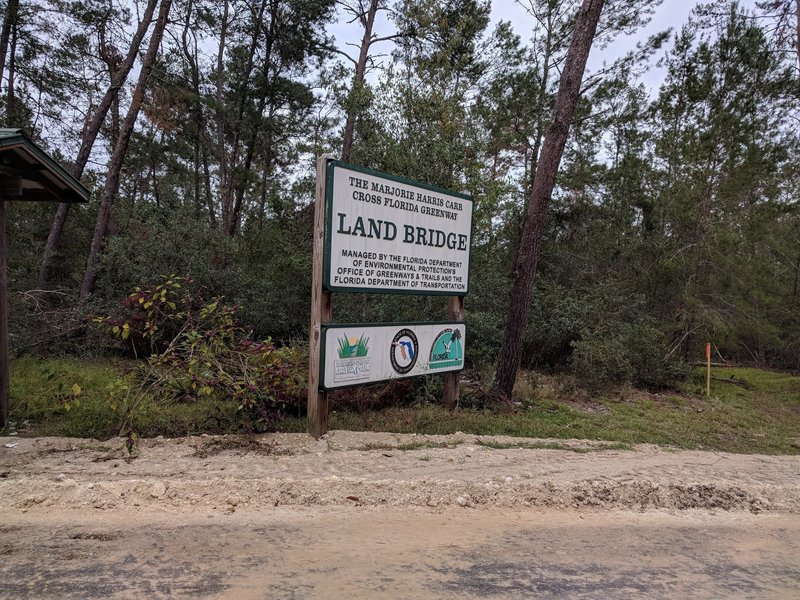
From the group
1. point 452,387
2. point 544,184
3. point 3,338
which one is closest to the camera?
point 3,338

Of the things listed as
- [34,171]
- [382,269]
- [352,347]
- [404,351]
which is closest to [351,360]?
[352,347]

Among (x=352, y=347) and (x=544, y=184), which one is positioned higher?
(x=544, y=184)

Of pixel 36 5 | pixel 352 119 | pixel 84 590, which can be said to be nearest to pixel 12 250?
pixel 36 5

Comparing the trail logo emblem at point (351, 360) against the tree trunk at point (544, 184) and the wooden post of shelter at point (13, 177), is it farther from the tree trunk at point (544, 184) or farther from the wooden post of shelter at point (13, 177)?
the wooden post of shelter at point (13, 177)

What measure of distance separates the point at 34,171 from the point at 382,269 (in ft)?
14.9

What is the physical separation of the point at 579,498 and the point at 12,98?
837 inches

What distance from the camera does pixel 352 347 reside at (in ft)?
22.0

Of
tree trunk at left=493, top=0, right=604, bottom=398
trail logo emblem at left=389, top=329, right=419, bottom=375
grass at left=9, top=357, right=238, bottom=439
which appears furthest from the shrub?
tree trunk at left=493, top=0, right=604, bottom=398

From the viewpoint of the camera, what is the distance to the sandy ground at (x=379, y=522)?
→ 128 inches

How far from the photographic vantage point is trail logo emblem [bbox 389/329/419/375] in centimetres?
730

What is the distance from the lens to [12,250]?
1468 centimetres

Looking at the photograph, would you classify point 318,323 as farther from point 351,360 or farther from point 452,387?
point 452,387

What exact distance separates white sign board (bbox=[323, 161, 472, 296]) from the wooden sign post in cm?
1

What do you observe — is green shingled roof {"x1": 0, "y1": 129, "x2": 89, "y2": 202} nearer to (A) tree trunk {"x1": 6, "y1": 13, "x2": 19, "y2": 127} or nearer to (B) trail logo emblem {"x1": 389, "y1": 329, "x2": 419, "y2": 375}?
(B) trail logo emblem {"x1": 389, "y1": 329, "x2": 419, "y2": 375}
